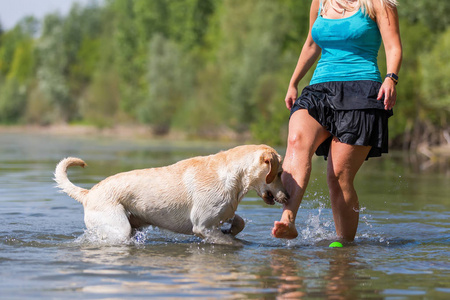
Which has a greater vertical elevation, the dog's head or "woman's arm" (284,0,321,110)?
"woman's arm" (284,0,321,110)

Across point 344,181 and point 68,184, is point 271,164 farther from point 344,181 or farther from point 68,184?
point 68,184

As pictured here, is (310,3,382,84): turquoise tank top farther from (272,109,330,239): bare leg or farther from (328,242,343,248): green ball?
(328,242,343,248): green ball

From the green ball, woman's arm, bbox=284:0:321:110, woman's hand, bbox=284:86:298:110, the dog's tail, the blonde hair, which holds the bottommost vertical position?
the green ball

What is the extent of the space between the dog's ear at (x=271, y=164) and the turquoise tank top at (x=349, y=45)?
0.90 m

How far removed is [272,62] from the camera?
45.8 metres

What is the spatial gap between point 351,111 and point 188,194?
1.79 metres

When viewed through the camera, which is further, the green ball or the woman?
the green ball

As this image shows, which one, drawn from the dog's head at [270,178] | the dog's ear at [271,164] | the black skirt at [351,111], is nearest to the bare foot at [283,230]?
the dog's head at [270,178]

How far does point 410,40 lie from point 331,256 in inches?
1306

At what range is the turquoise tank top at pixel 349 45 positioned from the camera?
630 cm

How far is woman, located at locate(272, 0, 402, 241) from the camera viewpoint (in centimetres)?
628

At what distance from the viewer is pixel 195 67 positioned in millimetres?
61094

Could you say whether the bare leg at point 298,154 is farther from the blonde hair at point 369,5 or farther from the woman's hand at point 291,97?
the blonde hair at point 369,5

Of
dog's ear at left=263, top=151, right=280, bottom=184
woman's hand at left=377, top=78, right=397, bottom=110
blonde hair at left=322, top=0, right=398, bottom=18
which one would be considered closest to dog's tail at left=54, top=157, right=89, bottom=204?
dog's ear at left=263, top=151, right=280, bottom=184
